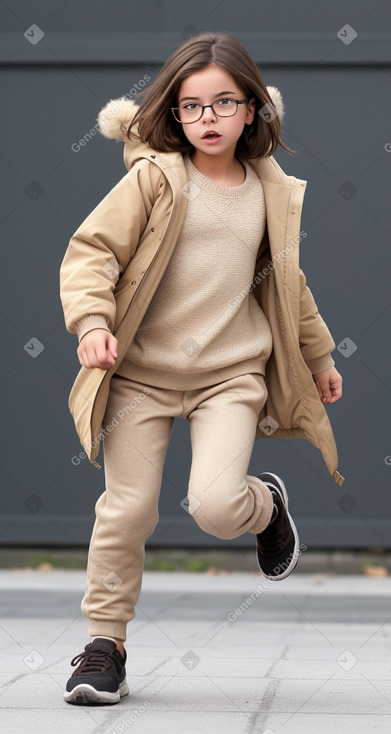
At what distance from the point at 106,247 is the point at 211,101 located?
45 centimetres

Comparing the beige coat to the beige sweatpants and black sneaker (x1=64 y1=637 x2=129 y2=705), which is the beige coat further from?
black sneaker (x1=64 y1=637 x2=129 y2=705)

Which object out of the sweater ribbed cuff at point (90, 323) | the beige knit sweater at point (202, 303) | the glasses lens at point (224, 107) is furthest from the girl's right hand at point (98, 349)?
the glasses lens at point (224, 107)

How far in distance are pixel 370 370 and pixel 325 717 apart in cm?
340

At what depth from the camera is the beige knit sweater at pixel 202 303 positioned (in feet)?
10.0

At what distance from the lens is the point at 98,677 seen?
292 cm

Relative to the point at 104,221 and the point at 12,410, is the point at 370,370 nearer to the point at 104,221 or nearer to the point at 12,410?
the point at 12,410

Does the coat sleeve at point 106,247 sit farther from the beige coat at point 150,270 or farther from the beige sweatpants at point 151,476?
the beige sweatpants at point 151,476

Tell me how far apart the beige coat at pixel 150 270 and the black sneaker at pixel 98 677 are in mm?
466

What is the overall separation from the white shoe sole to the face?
4.35 ft

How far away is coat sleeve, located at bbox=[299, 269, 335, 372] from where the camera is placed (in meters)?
3.27

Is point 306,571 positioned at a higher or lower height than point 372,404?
lower

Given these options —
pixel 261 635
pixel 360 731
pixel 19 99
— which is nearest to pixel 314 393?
pixel 360 731

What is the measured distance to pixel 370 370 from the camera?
6.07 meters

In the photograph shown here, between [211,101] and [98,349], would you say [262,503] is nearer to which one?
[98,349]
